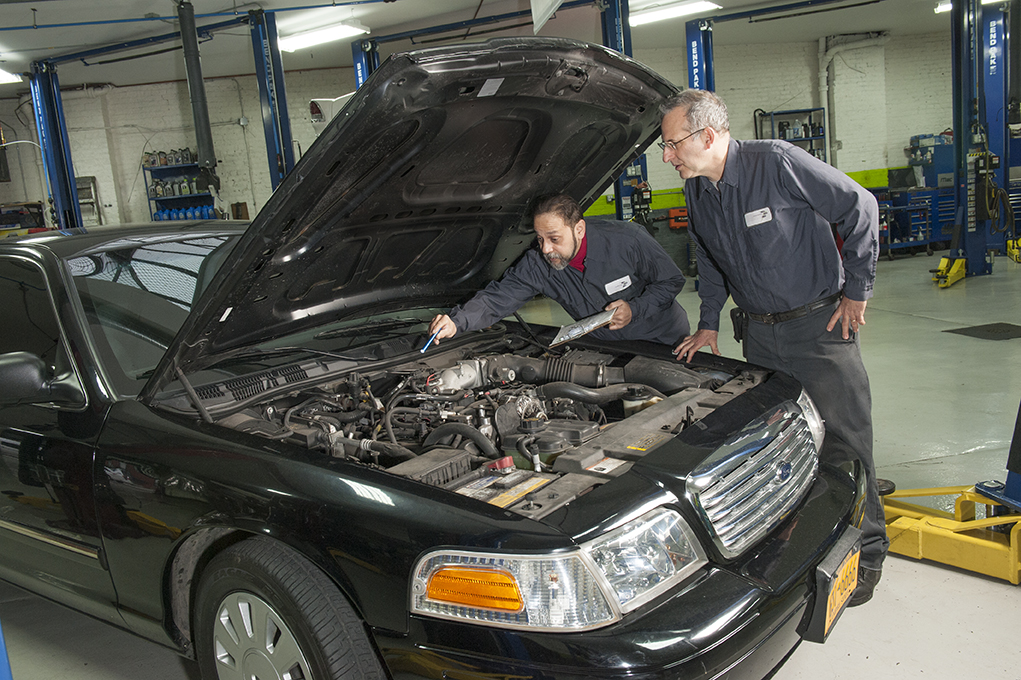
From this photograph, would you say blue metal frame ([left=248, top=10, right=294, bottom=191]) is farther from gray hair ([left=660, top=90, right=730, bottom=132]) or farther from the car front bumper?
the car front bumper

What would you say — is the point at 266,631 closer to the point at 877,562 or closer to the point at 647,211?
the point at 877,562

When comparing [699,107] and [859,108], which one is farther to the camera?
[859,108]

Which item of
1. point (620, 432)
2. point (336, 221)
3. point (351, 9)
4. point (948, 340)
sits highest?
point (351, 9)

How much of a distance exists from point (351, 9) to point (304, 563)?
25.4 ft

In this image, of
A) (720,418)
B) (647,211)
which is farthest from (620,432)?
(647,211)

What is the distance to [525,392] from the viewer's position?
2221mm

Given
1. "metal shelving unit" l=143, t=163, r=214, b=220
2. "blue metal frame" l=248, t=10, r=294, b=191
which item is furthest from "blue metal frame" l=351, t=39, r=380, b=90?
"metal shelving unit" l=143, t=163, r=214, b=220

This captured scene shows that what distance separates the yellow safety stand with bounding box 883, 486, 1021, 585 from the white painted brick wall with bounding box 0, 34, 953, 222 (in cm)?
1045

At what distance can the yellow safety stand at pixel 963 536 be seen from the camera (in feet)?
7.20

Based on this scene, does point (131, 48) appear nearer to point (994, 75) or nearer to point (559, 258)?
point (559, 258)

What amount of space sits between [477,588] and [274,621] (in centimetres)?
49

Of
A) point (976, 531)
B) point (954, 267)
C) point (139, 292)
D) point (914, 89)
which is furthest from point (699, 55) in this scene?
point (139, 292)

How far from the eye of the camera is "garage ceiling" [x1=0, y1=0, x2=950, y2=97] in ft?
25.0

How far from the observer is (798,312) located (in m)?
2.31
